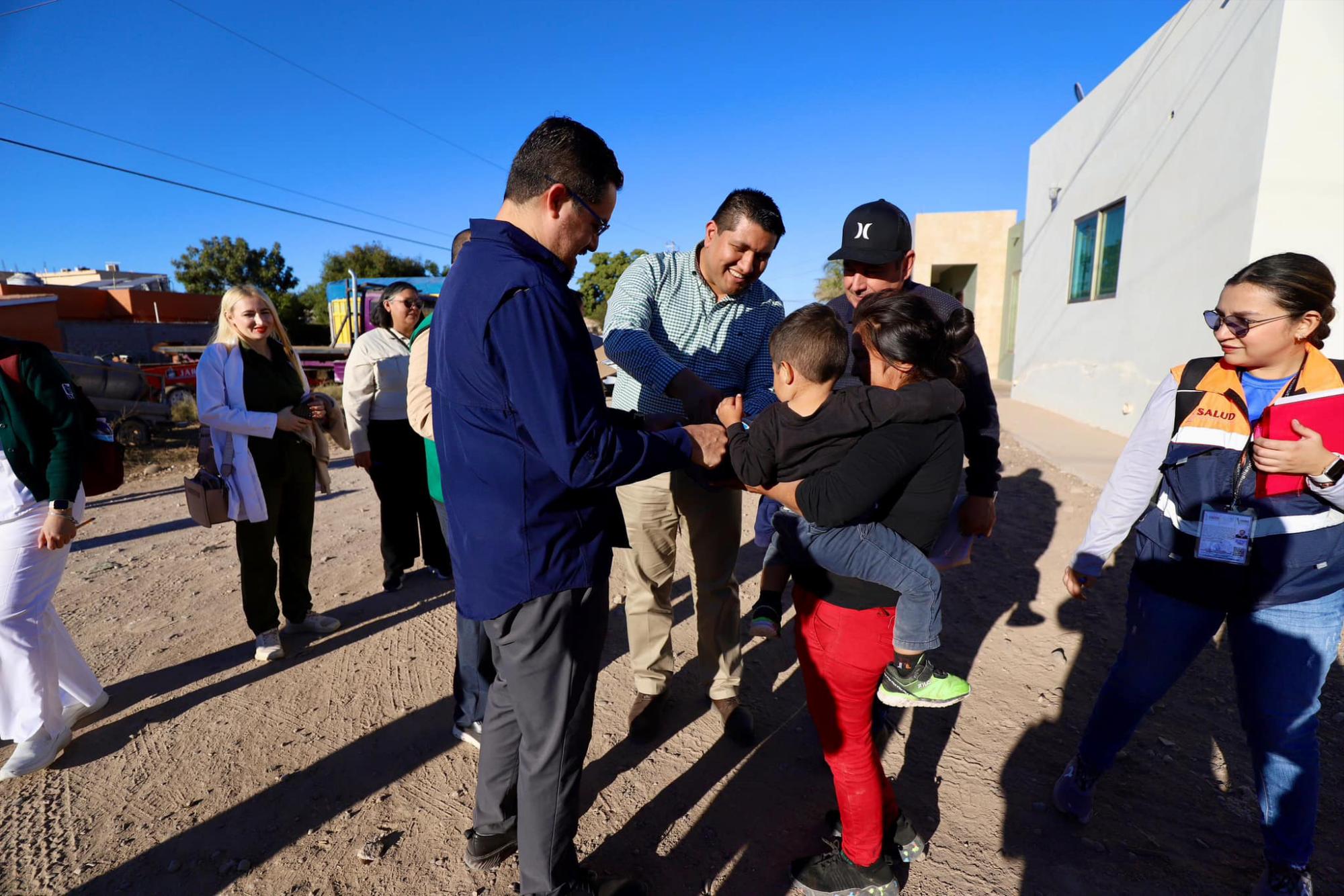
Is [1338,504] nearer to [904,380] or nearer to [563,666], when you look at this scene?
[904,380]

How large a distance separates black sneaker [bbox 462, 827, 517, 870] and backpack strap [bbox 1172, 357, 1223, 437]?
251cm

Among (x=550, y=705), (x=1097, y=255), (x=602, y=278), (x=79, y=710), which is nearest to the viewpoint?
(x=550, y=705)

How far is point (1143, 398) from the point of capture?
302 inches

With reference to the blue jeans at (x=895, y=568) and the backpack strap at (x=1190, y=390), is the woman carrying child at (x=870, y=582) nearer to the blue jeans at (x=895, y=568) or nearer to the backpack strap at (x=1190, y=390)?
the blue jeans at (x=895, y=568)

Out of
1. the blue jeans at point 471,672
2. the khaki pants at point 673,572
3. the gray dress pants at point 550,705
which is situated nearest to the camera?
the gray dress pants at point 550,705

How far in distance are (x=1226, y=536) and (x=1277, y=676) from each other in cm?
46

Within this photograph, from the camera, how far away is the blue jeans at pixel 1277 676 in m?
1.92

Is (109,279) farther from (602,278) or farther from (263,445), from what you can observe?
(263,445)

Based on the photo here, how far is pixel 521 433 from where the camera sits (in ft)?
5.24

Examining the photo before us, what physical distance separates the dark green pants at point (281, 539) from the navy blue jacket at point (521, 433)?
7.65 ft

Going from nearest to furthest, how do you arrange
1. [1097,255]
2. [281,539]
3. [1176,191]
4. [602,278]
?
[281,539] → [1176,191] → [1097,255] → [602,278]

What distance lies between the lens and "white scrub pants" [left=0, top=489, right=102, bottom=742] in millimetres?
2643

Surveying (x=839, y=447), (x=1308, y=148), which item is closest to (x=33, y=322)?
(x=839, y=447)

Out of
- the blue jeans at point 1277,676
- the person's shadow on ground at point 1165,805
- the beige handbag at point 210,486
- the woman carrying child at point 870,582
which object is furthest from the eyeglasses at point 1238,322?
the beige handbag at point 210,486
